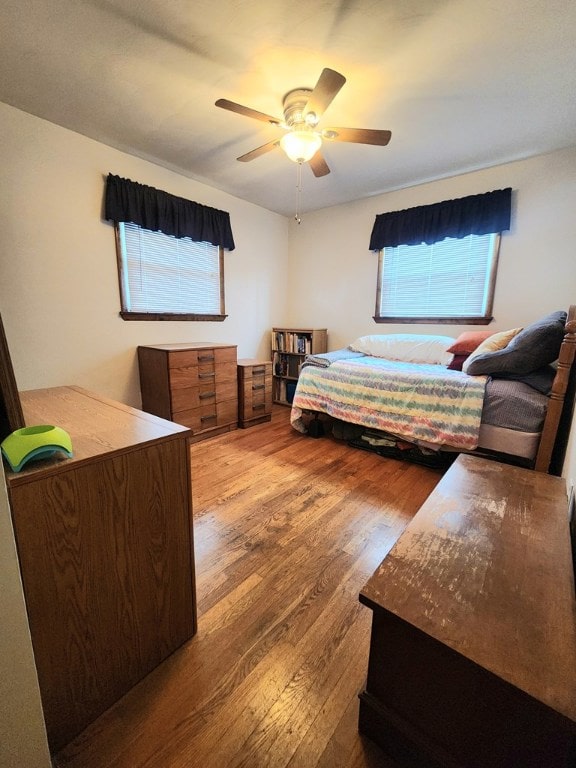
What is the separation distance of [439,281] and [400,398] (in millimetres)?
1590

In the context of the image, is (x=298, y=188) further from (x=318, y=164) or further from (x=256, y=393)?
(x=256, y=393)

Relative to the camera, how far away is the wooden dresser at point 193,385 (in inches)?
108

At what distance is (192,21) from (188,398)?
92.3 inches

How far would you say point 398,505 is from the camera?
1995 mm

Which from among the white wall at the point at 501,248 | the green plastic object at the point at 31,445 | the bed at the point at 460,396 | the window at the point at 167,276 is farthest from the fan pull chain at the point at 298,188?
the green plastic object at the point at 31,445

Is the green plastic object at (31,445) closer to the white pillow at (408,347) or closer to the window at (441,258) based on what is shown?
the white pillow at (408,347)

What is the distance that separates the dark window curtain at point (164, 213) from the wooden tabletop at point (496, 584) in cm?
309

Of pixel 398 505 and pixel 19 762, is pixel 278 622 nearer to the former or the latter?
pixel 19 762

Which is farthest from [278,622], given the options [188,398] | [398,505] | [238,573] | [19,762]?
[188,398]

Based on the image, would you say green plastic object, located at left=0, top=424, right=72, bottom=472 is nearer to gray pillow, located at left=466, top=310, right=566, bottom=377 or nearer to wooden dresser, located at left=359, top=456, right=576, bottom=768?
wooden dresser, located at left=359, top=456, right=576, bottom=768

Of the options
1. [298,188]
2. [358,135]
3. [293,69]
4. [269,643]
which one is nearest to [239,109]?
[293,69]

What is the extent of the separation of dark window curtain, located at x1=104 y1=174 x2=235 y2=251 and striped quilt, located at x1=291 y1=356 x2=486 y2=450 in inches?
69.8

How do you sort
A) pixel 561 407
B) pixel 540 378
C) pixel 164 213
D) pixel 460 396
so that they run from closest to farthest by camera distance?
pixel 561 407 < pixel 540 378 < pixel 460 396 < pixel 164 213

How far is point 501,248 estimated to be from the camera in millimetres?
2936
